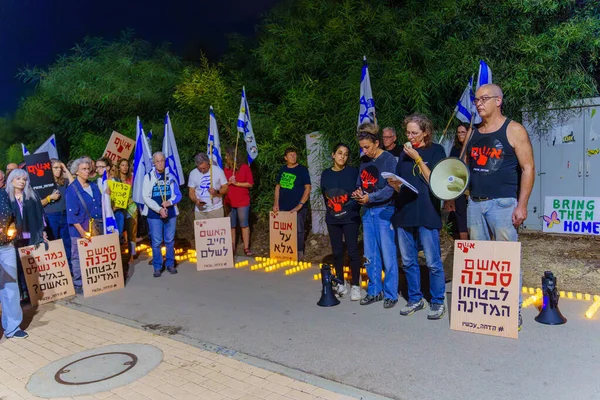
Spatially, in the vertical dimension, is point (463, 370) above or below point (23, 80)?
below

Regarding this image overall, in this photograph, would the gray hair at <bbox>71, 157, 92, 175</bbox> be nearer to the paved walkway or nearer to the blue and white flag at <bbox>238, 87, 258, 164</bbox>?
the paved walkway

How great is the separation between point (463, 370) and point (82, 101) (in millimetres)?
13219

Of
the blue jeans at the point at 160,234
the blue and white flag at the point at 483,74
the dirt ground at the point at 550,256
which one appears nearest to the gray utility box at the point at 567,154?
the dirt ground at the point at 550,256

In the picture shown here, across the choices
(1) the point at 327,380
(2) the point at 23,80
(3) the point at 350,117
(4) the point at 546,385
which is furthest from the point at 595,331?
(2) the point at 23,80

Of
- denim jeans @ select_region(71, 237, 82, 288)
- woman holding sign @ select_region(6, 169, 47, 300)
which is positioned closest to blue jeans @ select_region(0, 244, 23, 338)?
woman holding sign @ select_region(6, 169, 47, 300)

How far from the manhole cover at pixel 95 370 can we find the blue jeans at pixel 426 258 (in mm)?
2768

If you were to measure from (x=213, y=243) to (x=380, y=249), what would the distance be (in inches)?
143

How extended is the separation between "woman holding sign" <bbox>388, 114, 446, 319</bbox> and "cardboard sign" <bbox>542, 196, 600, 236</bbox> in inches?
166

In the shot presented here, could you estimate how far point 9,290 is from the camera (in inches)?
214

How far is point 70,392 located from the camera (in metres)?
4.18

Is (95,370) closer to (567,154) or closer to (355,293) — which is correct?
(355,293)

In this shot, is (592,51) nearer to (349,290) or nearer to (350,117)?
(350,117)

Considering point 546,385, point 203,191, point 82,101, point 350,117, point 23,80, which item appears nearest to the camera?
point 546,385

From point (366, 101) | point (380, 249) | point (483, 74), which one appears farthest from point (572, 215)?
point (380, 249)
